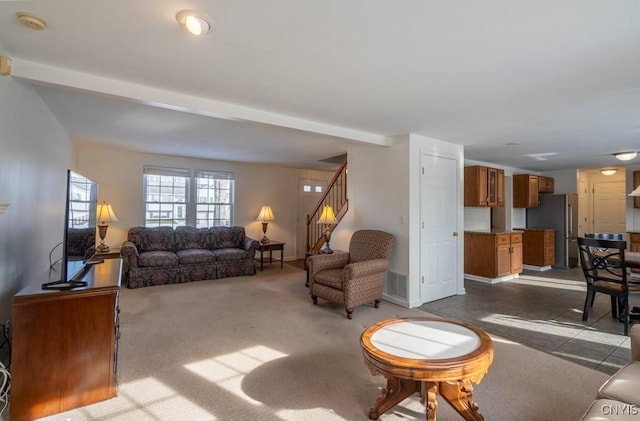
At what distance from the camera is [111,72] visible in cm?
232

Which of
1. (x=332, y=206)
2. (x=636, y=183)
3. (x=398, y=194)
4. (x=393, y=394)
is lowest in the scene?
(x=393, y=394)

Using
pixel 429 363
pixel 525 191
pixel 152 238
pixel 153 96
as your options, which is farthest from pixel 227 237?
pixel 525 191

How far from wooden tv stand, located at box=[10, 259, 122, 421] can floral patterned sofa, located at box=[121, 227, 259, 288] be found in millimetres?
3032

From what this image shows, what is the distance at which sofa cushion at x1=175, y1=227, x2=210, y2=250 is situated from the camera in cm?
589

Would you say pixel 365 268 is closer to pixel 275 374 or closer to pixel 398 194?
pixel 398 194

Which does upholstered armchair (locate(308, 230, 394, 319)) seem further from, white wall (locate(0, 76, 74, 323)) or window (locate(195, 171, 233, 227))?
window (locate(195, 171, 233, 227))

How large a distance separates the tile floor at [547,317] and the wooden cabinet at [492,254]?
262mm

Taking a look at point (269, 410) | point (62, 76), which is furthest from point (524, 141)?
point (62, 76)

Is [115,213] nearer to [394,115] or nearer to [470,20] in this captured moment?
[394,115]

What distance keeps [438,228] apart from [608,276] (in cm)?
203

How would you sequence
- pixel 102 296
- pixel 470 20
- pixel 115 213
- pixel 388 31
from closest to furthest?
1. pixel 470 20
2. pixel 388 31
3. pixel 102 296
4. pixel 115 213

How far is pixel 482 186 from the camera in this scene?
578 centimetres

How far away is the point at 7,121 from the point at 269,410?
8.65ft

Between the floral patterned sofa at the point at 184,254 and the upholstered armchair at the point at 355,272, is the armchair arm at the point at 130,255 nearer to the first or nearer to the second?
the floral patterned sofa at the point at 184,254
